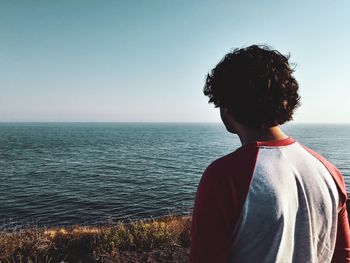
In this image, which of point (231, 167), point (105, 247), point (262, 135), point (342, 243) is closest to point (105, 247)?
point (105, 247)

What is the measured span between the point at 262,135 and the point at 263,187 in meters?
0.33

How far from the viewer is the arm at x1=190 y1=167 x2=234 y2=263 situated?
131 cm

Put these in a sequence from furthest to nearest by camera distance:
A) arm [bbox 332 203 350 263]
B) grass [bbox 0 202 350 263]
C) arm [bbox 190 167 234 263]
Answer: grass [bbox 0 202 350 263] < arm [bbox 332 203 350 263] < arm [bbox 190 167 234 263]

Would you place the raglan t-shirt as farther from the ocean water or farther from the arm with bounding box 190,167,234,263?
the ocean water

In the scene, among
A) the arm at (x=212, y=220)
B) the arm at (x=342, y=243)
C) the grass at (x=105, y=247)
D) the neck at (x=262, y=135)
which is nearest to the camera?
the arm at (x=212, y=220)

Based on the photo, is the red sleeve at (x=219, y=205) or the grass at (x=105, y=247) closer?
the red sleeve at (x=219, y=205)

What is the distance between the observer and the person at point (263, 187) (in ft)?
4.39

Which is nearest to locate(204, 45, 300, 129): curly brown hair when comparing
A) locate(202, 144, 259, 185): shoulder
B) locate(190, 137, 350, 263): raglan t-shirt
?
locate(190, 137, 350, 263): raglan t-shirt

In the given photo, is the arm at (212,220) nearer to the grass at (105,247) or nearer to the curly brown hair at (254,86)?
the curly brown hair at (254,86)

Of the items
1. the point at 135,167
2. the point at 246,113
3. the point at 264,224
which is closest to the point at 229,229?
the point at 264,224

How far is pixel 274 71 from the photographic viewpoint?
163cm

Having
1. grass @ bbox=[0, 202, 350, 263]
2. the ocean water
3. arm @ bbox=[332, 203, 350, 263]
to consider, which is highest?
arm @ bbox=[332, 203, 350, 263]

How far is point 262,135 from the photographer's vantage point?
1.58 m

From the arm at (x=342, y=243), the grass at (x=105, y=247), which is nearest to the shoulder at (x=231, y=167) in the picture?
the arm at (x=342, y=243)
